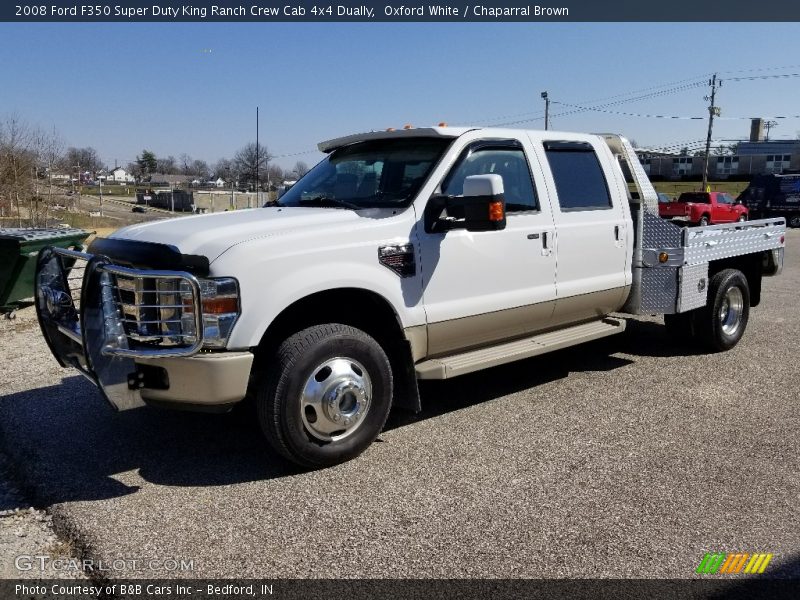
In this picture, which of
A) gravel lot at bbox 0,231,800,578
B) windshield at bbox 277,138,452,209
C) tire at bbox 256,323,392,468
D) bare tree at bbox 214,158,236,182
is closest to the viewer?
gravel lot at bbox 0,231,800,578

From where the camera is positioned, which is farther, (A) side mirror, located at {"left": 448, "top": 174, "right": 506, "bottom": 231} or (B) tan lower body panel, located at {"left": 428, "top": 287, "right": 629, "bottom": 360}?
(B) tan lower body panel, located at {"left": 428, "top": 287, "right": 629, "bottom": 360}

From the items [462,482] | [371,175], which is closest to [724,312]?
[371,175]

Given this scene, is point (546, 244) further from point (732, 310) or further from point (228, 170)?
point (228, 170)

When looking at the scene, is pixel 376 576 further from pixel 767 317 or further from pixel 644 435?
pixel 767 317

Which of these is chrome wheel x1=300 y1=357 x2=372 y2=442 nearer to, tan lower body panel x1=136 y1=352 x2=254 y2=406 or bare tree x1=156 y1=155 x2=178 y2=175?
tan lower body panel x1=136 y1=352 x2=254 y2=406

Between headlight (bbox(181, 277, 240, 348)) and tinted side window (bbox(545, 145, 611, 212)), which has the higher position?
tinted side window (bbox(545, 145, 611, 212))

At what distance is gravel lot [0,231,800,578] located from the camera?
125 inches

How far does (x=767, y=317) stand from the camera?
8836 mm

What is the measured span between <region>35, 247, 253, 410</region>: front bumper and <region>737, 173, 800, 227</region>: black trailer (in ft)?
106

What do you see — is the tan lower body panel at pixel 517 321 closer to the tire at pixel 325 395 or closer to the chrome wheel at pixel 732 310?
the tire at pixel 325 395

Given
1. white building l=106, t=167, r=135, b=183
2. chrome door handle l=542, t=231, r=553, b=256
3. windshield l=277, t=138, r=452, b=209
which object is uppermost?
→ white building l=106, t=167, r=135, b=183

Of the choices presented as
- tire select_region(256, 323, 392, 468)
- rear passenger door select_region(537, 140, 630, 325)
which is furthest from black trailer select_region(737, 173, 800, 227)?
tire select_region(256, 323, 392, 468)

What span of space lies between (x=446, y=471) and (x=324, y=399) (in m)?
0.84

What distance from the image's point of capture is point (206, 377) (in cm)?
359
